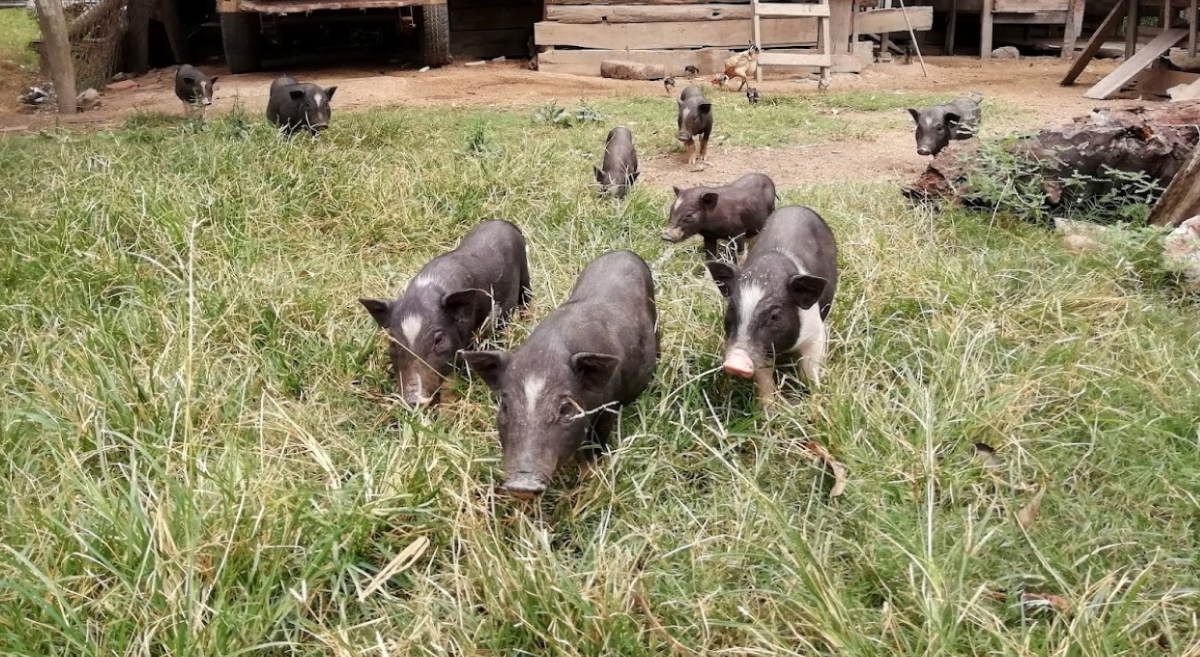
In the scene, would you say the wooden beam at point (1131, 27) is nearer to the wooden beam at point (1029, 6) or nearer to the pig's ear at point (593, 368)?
the wooden beam at point (1029, 6)

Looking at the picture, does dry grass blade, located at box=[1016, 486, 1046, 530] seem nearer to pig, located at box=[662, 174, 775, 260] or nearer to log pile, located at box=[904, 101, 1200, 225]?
pig, located at box=[662, 174, 775, 260]

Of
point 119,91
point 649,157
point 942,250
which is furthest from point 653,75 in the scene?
point 942,250

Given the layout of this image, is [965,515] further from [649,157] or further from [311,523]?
[649,157]

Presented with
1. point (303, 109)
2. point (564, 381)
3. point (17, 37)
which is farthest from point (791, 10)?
point (17, 37)

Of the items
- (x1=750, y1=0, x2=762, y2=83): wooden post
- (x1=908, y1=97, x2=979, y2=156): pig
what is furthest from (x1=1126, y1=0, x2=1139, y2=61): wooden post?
(x1=908, y1=97, x2=979, y2=156): pig

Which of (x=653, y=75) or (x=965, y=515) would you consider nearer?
(x=965, y=515)

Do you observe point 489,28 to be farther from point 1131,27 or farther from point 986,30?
point 1131,27

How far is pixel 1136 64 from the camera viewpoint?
12477 mm

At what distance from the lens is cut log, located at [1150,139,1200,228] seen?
5176mm

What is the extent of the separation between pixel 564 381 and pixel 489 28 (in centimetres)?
1477

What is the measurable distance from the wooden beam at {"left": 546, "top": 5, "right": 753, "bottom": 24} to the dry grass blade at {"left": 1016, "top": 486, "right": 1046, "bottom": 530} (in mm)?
12928

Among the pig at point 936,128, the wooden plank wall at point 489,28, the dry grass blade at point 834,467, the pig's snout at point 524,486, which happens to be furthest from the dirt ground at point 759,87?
the pig's snout at point 524,486

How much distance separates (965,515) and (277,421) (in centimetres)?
226

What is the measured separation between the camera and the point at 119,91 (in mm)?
13398
